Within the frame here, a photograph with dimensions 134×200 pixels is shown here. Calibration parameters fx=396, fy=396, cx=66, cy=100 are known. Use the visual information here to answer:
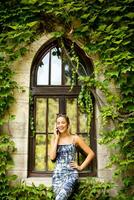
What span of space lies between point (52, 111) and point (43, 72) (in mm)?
585

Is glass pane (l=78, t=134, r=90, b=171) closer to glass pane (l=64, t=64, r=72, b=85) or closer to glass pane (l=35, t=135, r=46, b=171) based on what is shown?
glass pane (l=35, t=135, r=46, b=171)

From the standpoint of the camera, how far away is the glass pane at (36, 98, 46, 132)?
5.55 m

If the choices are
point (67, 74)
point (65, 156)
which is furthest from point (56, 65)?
point (65, 156)

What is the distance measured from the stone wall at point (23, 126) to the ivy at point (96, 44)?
105 millimetres

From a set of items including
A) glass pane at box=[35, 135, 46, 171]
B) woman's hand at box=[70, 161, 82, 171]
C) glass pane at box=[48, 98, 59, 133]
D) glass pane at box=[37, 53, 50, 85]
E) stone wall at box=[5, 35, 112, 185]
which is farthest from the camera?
glass pane at box=[37, 53, 50, 85]

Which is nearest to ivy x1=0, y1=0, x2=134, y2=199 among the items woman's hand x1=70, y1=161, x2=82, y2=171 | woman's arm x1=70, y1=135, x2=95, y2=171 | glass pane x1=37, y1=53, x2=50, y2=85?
woman's arm x1=70, y1=135, x2=95, y2=171

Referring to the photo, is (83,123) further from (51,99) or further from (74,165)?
(74,165)

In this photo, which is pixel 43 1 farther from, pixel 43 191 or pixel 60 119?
pixel 43 191

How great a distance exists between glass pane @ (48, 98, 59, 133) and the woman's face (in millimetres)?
419

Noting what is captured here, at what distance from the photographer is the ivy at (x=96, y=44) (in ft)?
17.3

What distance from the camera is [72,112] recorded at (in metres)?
5.63

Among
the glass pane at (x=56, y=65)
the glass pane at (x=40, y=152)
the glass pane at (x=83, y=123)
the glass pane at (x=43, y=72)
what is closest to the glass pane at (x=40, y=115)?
the glass pane at (x=40, y=152)

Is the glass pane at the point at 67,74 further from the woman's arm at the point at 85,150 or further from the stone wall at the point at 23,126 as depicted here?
the woman's arm at the point at 85,150

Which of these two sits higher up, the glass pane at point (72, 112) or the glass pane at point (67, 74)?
the glass pane at point (67, 74)
